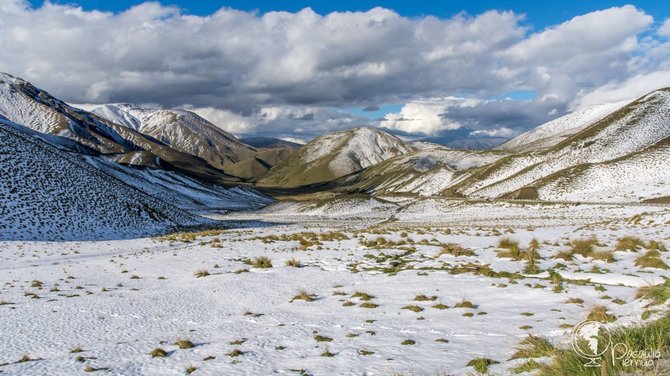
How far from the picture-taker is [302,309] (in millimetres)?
13977

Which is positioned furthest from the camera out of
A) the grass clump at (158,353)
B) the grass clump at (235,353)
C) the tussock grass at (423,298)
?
the tussock grass at (423,298)

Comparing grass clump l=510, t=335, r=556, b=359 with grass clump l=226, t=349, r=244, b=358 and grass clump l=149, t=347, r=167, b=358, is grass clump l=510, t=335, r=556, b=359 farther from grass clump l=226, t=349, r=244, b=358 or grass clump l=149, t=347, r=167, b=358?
grass clump l=149, t=347, r=167, b=358

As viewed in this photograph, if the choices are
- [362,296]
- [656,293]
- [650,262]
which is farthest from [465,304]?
[650,262]

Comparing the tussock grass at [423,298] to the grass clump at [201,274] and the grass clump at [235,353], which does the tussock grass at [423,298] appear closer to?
the grass clump at [235,353]

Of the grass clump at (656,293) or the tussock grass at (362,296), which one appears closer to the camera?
the grass clump at (656,293)

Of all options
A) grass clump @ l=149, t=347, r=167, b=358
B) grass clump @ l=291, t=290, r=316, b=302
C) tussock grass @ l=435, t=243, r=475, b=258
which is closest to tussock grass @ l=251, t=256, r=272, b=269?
grass clump @ l=291, t=290, r=316, b=302

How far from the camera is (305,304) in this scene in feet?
47.9

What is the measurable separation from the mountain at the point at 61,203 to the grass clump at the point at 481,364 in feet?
141

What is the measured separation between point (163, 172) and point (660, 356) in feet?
603

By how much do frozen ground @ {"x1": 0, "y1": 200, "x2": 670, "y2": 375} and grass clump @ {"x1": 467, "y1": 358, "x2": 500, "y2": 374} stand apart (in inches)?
4.9

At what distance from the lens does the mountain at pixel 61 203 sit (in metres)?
43.1

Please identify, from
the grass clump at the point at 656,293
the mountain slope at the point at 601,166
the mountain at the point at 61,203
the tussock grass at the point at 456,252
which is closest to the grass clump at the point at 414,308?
the grass clump at the point at 656,293

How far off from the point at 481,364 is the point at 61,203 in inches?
2038

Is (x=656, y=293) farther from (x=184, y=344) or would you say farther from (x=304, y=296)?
(x=184, y=344)
